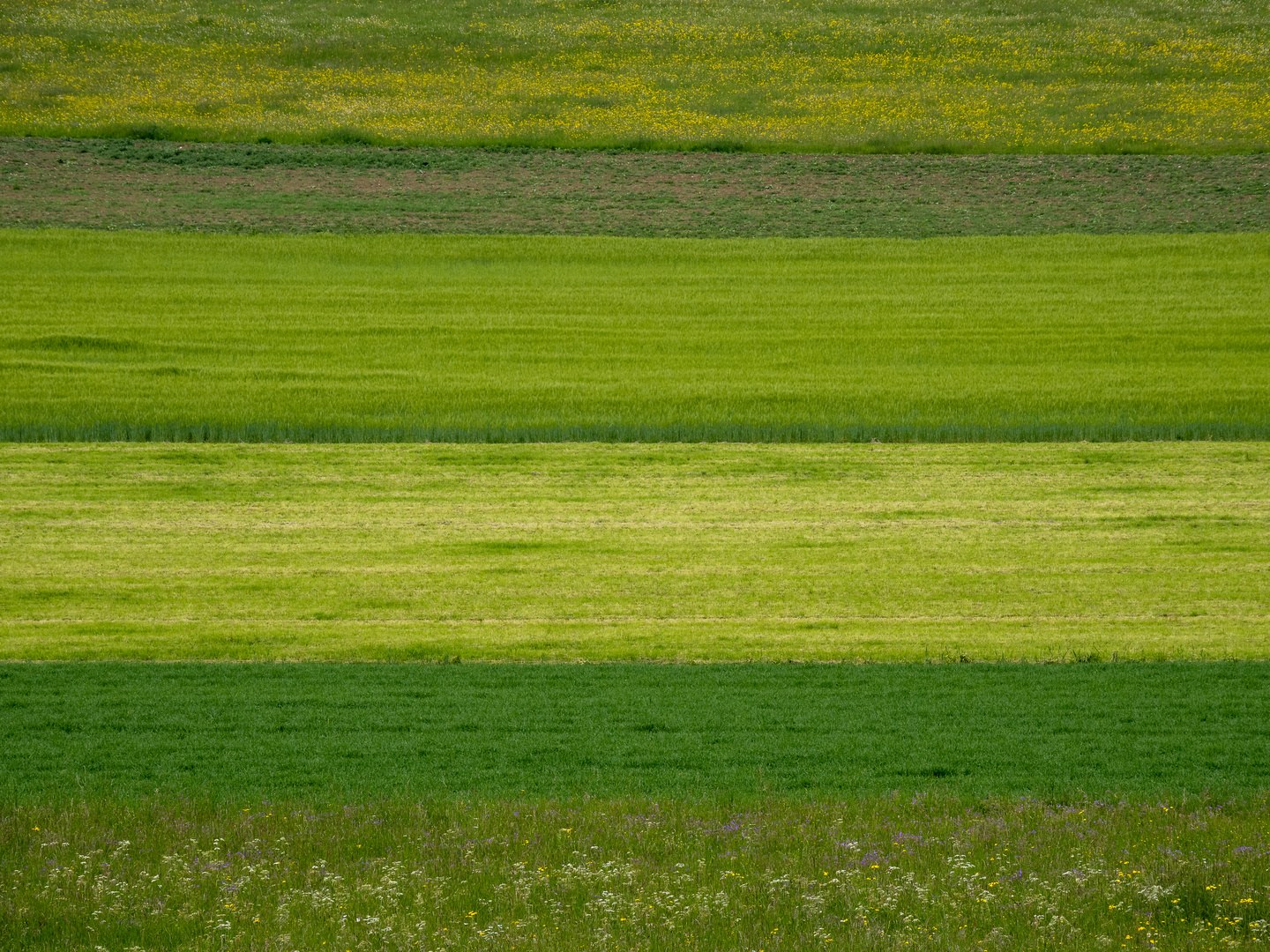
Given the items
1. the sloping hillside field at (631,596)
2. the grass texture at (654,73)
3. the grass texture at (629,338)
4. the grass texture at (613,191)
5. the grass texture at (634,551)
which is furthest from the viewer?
the grass texture at (654,73)

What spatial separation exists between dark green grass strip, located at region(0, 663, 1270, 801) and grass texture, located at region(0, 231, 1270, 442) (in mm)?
9912

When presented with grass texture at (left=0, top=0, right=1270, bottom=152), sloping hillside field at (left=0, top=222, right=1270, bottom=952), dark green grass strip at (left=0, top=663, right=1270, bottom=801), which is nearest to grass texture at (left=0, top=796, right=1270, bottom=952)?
sloping hillside field at (left=0, top=222, right=1270, bottom=952)

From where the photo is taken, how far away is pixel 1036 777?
846 centimetres

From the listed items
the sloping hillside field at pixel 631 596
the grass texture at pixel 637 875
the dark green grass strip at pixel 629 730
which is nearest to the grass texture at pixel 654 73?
the sloping hillside field at pixel 631 596

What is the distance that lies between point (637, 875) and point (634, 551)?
878 cm

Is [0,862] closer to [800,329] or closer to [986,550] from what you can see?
[986,550]

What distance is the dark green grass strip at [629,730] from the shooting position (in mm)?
8406

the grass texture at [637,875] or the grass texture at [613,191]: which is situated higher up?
the grass texture at [613,191]

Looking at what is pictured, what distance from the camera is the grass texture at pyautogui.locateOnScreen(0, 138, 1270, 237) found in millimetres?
32906

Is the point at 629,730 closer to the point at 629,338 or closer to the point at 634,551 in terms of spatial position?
the point at 634,551

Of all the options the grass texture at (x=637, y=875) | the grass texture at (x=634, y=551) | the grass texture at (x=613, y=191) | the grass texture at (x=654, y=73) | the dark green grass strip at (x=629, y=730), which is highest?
the grass texture at (x=654, y=73)

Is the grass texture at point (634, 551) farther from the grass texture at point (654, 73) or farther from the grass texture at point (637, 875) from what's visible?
the grass texture at point (654, 73)

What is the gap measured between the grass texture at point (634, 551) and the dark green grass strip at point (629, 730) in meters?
0.87

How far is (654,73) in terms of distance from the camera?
45531mm
